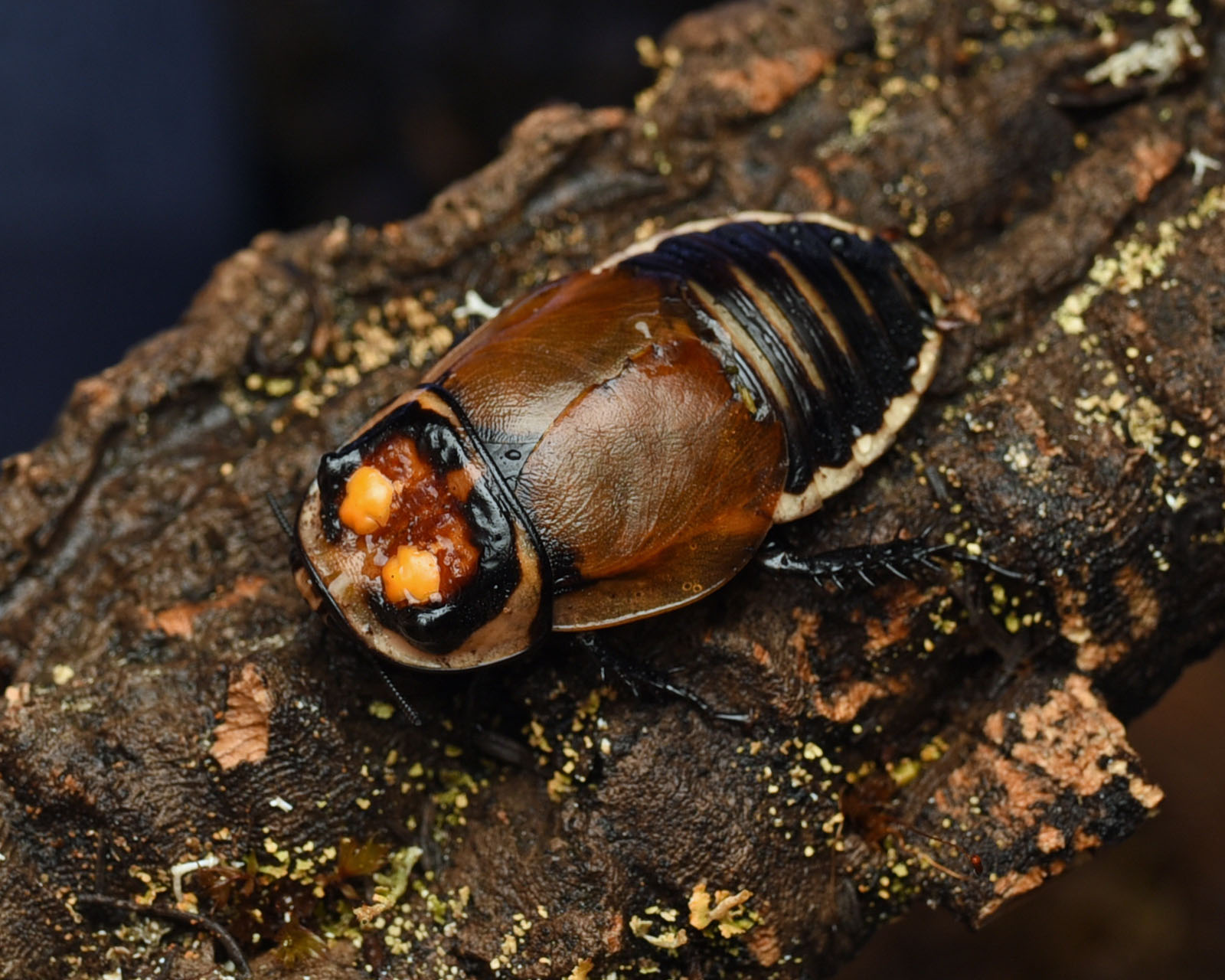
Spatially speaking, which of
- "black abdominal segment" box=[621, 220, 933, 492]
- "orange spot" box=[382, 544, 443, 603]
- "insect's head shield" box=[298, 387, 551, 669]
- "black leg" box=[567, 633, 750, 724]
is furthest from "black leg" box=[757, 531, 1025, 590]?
"orange spot" box=[382, 544, 443, 603]

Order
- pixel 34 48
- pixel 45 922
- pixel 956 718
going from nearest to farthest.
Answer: pixel 45 922
pixel 956 718
pixel 34 48

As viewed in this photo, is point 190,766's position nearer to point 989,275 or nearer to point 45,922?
point 45,922

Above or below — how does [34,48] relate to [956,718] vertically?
above

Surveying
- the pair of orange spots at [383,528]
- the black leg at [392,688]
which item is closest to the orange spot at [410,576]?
the pair of orange spots at [383,528]

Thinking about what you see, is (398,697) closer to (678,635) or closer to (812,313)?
(678,635)

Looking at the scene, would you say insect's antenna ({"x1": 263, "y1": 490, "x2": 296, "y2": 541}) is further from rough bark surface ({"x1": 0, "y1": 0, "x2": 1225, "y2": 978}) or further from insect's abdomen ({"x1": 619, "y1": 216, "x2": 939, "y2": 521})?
insect's abdomen ({"x1": 619, "y1": 216, "x2": 939, "y2": 521})

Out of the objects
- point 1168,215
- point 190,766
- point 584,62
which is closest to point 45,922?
point 190,766
